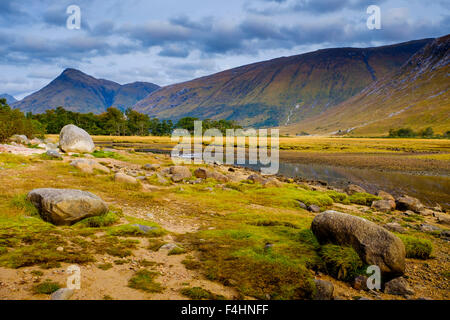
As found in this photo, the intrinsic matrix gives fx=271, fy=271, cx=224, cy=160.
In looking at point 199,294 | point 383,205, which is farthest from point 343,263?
point 383,205

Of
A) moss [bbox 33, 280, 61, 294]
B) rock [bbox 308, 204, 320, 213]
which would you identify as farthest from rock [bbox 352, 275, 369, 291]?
rock [bbox 308, 204, 320, 213]

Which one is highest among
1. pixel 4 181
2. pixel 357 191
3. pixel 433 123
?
pixel 433 123

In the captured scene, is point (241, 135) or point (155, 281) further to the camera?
point (241, 135)

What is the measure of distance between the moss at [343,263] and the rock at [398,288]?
72 centimetres

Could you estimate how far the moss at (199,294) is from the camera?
6.04 metres

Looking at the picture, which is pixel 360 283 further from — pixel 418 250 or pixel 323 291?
pixel 418 250

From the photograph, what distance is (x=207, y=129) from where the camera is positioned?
497 ft

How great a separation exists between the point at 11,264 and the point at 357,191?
26086mm

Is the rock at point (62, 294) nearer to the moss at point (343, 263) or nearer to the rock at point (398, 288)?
the moss at point (343, 263)

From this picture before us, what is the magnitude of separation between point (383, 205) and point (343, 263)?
15.0 m

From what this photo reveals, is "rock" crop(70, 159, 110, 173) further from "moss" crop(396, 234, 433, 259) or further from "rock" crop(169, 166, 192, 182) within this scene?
"moss" crop(396, 234, 433, 259)

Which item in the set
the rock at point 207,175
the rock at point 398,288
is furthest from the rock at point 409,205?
the rock at point 398,288

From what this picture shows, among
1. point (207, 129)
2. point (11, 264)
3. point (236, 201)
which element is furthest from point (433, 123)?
point (11, 264)
